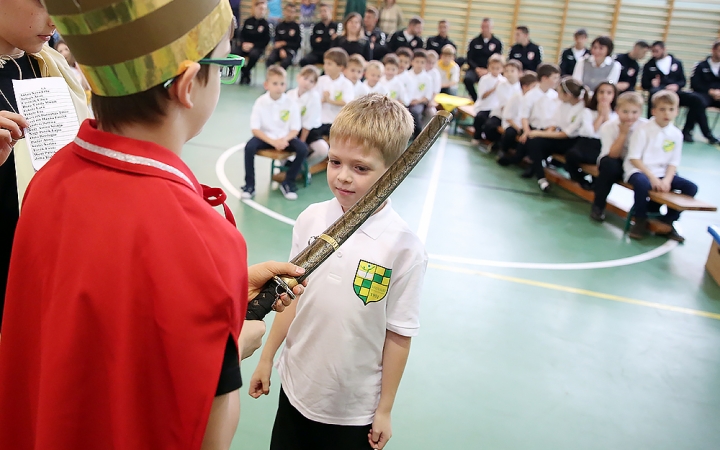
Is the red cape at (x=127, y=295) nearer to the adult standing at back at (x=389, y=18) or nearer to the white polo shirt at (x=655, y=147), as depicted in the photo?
the white polo shirt at (x=655, y=147)

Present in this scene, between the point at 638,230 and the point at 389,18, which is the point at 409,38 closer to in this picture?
the point at 389,18

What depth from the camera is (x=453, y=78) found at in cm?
1045

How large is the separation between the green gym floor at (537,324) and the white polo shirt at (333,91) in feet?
3.56

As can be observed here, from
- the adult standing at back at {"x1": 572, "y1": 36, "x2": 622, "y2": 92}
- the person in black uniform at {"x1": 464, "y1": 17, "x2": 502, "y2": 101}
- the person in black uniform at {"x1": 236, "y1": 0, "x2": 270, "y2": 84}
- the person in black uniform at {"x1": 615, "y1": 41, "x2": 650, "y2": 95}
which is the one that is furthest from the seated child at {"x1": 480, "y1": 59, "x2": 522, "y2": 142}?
the person in black uniform at {"x1": 236, "y1": 0, "x2": 270, "y2": 84}

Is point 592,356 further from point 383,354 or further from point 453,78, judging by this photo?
point 453,78

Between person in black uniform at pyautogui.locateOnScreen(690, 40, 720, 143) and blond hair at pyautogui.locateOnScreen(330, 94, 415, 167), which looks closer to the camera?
blond hair at pyautogui.locateOnScreen(330, 94, 415, 167)

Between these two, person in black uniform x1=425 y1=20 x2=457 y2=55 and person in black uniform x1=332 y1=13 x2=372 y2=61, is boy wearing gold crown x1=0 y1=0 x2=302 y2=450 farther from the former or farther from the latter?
person in black uniform x1=425 y1=20 x2=457 y2=55

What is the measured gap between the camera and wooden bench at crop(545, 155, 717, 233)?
16.4 ft

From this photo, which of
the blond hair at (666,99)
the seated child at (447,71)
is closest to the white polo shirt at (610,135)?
the blond hair at (666,99)

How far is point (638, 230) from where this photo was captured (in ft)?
17.8

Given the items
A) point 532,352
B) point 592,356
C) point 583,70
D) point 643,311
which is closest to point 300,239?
point 532,352

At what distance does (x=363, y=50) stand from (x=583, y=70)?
4118 mm

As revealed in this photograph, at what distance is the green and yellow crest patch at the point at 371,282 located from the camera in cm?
161

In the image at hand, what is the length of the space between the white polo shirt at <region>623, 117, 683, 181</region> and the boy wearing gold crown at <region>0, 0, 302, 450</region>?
5579 millimetres
